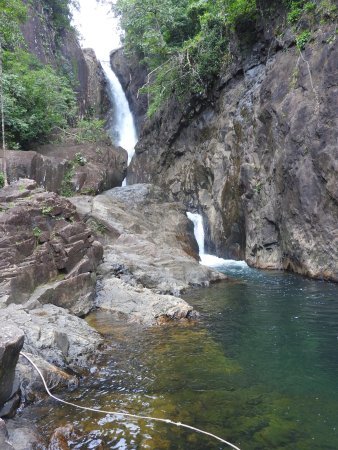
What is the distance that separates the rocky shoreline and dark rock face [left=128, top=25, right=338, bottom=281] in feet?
10.5

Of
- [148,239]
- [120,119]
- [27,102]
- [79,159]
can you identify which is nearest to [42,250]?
[148,239]

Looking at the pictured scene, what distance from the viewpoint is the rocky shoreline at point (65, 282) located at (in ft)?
20.0

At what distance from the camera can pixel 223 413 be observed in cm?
537

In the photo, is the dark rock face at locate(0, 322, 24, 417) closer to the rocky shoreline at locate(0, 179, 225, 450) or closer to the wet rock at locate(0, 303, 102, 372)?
the rocky shoreline at locate(0, 179, 225, 450)

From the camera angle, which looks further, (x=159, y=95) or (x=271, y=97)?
(x=159, y=95)

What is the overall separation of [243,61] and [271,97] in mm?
4181

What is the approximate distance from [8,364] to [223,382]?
3.29 m

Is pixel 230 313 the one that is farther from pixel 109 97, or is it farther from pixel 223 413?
pixel 109 97

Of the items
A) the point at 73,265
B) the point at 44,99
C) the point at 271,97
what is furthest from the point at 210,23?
the point at 73,265

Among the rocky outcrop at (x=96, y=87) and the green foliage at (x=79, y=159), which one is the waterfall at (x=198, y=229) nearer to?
the green foliage at (x=79, y=159)

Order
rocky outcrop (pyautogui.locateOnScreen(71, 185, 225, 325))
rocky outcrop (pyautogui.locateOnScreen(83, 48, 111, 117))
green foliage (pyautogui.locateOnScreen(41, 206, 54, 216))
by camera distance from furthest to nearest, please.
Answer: rocky outcrop (pyautogui.locateOnScreen(83, 48, 111, 117)), green foliage (pyautogui.locateOnScreen(41, 206, 54, 216)), rocky outcrop (pyautogui.locateOnScreen(71, 185, 225, 325))

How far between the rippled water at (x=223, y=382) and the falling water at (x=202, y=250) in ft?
26.6

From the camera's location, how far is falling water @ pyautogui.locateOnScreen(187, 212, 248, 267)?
19.0 metres

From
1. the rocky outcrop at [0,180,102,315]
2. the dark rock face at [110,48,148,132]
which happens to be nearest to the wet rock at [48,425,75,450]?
the rocky outcrop at [0,180,102,315]
